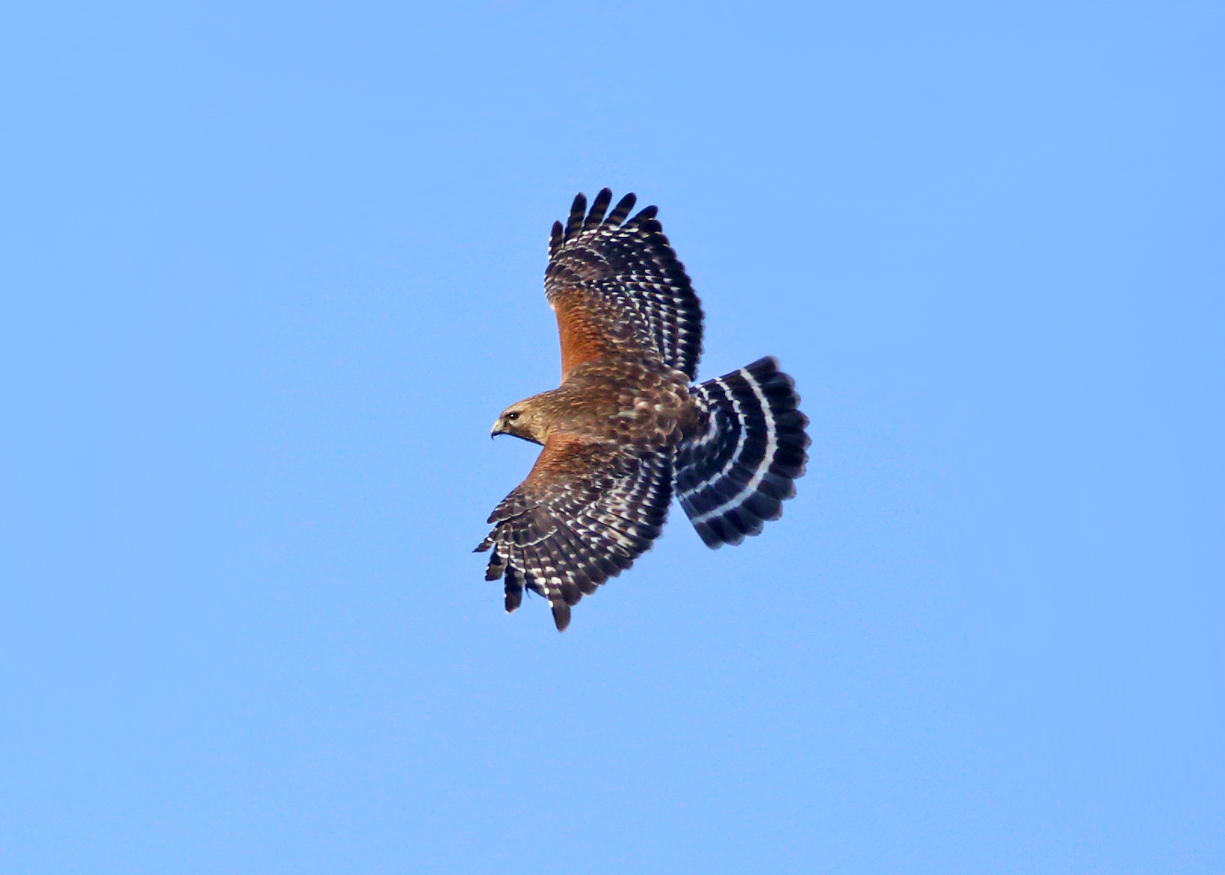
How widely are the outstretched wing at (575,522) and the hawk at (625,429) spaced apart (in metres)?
0.01

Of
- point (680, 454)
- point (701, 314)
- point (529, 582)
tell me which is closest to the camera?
point (529, 582)

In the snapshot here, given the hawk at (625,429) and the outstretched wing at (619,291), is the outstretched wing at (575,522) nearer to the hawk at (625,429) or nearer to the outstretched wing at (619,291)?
the hawk at (625,429)

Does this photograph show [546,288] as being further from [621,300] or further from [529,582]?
[529,582]

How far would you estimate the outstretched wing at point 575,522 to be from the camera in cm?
1745

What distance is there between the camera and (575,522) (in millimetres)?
17812

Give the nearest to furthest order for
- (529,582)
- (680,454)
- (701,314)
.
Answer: (529,582), (680,454), (701,314)

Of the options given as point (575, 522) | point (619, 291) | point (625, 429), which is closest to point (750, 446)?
point (625, 429)

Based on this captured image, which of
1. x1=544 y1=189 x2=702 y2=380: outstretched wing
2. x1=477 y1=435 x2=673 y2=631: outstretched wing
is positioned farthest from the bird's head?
x1=477 y1=435 x2=673 y2=631: outstretched wing

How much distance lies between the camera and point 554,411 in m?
19.2

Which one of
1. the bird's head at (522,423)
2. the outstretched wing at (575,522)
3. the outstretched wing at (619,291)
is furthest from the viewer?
the outstretched wing at (619,291)

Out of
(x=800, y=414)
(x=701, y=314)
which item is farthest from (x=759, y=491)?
(x=701, y=314)

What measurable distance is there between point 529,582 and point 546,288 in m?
5.04

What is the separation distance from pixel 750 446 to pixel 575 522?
2.89 metres

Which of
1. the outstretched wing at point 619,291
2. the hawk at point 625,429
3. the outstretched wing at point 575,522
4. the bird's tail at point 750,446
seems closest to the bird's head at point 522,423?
the hawk at point 625,429
